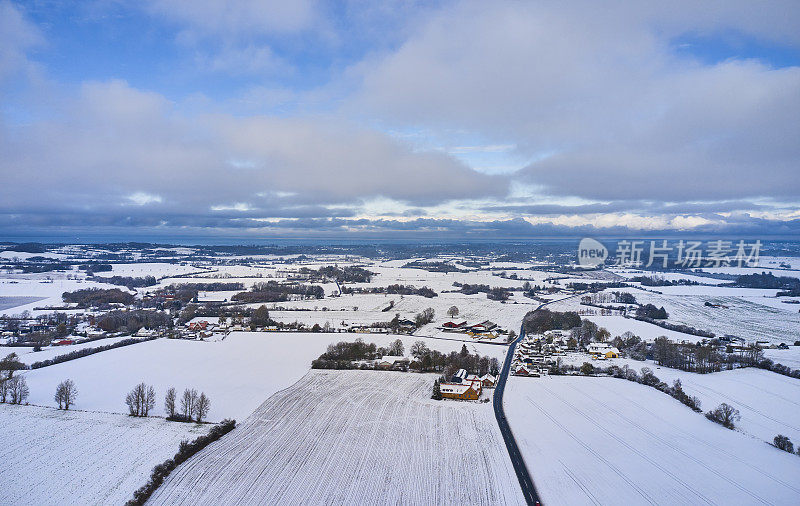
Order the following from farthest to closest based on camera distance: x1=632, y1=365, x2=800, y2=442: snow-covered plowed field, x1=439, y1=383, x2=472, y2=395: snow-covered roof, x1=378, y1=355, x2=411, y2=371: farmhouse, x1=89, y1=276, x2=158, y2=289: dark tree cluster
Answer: x1=89, y1=276, x2=158, y2=289: dark tree cluster → x1=378, y1=355, x2=411, y2=371: farmhouse → x1=439, y1=383, x2=472, y2=395: snow-covered roof → x1=632, y1=365, x2=800, y2=442: snow-covered plowed field

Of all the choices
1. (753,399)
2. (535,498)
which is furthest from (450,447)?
(753,399)

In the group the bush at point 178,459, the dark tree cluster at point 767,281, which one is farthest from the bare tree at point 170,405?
the dark tree cluster at point 767,281

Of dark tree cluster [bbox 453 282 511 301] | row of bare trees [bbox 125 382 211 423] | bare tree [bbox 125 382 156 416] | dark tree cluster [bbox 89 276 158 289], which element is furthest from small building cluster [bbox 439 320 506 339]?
dark tree cluster [bbox 89 276 158 289]

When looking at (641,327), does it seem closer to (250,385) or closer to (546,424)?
(546,424)

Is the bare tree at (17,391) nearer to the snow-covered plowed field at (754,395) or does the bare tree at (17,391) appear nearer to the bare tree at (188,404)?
the bare tree at (188,404)

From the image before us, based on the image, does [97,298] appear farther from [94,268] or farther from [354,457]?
[354,457]

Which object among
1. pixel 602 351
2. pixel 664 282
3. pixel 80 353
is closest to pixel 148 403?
pixel 80 353

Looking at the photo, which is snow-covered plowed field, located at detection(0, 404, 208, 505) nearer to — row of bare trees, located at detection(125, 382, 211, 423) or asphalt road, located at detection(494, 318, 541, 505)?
row of bare trees, located at detection(125, 382, 211, 423)
